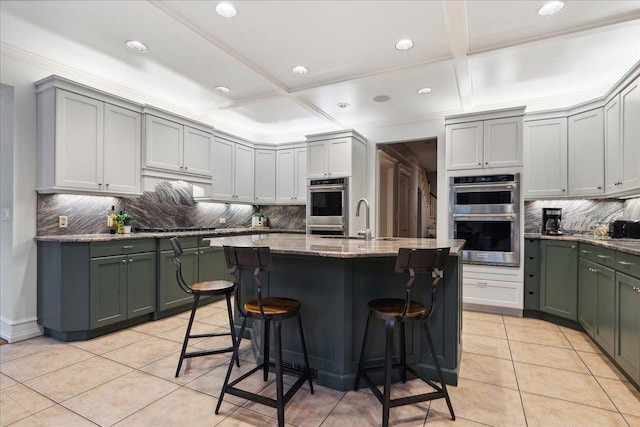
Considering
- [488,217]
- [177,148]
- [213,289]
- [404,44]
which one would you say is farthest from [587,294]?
[177,148]

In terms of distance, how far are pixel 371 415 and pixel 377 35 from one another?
9.59 ft

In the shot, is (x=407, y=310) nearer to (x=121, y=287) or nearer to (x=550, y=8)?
(x=550, y=8)

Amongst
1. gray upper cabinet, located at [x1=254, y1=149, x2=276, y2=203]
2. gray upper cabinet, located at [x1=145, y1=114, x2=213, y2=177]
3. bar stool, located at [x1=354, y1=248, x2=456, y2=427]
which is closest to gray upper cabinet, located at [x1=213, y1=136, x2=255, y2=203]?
gray upper cabinet, located at [x1=254, y1=149, x2=276, y2=203]

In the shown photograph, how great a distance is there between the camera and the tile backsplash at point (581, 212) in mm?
3859

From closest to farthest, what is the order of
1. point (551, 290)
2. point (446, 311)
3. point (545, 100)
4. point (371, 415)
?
point (371, 415) → point (446, 311) → point (551, 290) → point (545, 100)

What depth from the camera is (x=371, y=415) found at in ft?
6.30

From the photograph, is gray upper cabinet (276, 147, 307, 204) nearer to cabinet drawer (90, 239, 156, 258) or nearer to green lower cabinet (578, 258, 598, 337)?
cabinet drawer (90, 239, 156, 258)

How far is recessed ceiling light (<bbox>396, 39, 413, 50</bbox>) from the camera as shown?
9.72 ft

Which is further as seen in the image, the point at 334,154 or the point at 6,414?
the point at 334,154

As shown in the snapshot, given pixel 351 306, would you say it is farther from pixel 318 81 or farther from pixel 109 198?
pixel 109 198

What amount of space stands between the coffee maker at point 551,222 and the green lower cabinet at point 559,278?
1.33ft

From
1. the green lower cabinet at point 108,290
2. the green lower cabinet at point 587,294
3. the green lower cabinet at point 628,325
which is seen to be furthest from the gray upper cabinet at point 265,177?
the green lower cabinet at point 628,325

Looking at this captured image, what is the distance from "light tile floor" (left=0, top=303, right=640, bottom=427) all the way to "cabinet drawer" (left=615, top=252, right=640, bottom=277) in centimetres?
81

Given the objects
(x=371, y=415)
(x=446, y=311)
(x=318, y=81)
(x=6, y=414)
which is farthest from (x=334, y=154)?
(x=6, y=414)
